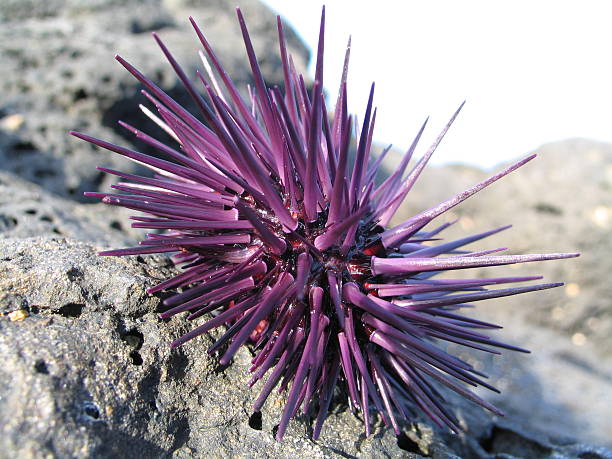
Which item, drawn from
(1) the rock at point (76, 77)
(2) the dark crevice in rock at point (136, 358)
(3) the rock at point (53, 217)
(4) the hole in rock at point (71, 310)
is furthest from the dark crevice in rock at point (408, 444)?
(1) the rock at point (76, 77)

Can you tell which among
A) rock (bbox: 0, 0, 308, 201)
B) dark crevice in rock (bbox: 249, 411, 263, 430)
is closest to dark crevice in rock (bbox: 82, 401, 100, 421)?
dark crevice in rock (bbox: 249, 411, 263, 430)

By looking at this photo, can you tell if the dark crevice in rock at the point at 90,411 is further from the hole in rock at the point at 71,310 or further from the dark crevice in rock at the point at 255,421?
the dark crevice in rock at the point at 255,421

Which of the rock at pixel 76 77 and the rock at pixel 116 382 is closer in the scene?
the rock at pixel 116 382

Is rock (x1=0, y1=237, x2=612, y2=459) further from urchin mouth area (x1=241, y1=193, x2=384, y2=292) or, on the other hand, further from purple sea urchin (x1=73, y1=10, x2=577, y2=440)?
urchin mouth area (x1=241, y1=193, x2=384, y2=292)

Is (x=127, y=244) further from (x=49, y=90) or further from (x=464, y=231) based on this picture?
(x=464, y=231)

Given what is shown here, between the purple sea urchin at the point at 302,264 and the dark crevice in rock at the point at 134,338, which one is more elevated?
the purple sea urchin at the point at 302,264

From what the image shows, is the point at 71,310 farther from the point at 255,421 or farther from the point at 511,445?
the point at 511,445

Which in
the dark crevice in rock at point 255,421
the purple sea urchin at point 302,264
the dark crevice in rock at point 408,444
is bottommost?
the dark crevice in rock at point 255,421
